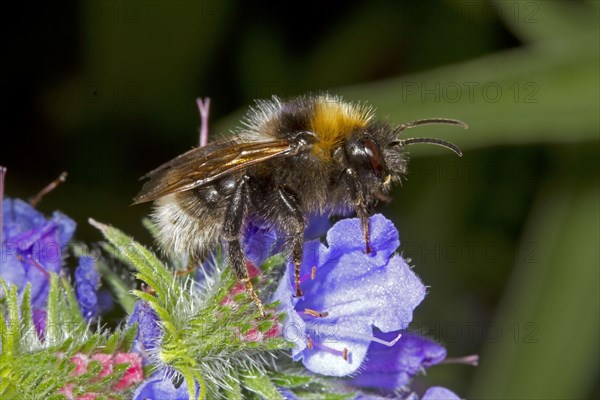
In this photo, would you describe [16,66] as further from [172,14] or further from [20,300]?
[20,300]

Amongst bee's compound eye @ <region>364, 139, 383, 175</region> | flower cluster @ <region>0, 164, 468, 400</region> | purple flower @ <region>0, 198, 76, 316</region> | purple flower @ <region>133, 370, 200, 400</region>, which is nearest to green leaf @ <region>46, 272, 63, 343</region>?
flower cluster @ <region>0, 164, 468, 400</region>

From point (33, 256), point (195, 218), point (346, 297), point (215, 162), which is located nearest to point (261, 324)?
point (346, 297)

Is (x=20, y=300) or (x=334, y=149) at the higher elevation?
(x=334, y=149)

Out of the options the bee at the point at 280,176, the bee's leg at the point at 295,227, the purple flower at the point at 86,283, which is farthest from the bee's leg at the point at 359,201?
the purple flower at the point at 86,283

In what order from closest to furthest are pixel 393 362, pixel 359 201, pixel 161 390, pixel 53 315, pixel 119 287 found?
pixel 161 390
pixel 359 201
pixel 53 315
pixel 393 362
pixel 119 287

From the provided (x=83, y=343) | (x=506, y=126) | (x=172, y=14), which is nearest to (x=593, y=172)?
(x=506, y=126)

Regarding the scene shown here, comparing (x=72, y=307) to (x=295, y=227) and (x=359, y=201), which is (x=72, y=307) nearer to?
(x=295, y=227)
